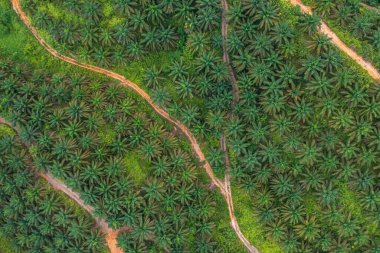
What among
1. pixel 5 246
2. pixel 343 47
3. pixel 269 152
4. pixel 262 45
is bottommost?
pixel 5 246

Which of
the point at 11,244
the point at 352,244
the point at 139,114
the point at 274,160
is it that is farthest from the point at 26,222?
the point at 352,244

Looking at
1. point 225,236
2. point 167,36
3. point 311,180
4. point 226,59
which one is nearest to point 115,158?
point 167,36

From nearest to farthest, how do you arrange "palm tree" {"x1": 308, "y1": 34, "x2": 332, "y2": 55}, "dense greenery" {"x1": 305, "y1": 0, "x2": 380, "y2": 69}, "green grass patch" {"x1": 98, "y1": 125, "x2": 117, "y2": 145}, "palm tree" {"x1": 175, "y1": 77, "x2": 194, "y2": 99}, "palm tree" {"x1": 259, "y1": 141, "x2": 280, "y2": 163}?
"palm tree" {"x1": 308, "y1": 34, "x2": 332, "y2": 55} < "dense greenery" {"x1": 305, "y1": 0, "x2": 380, "y2": 69} < "palm tree" {"x1": 259, "y1": 141, "x2": 280, "y2": 163} < "palm tree" {"x1": 175, "y1": 77, "x2": 194, "y2": 99} < "green grass patch" {"x1": 98, "y1": 125, "x2": 117, "y2": 145}

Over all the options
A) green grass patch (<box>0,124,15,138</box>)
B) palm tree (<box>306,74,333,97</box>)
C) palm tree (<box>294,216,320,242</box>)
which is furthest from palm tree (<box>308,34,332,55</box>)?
green grass patch (<box>0,124,15,138</box>)

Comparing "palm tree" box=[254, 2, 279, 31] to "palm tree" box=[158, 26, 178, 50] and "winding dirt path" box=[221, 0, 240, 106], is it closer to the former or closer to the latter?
"winding dirt path" box=[221, 0, 240, 106]

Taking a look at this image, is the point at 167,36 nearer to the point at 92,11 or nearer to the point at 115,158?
the point at 92,11

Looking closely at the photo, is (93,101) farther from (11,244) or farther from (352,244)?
(352,244)

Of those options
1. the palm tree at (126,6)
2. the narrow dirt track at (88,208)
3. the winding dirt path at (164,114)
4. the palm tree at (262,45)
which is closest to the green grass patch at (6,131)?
the narrow dirt track at (88,208)
